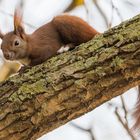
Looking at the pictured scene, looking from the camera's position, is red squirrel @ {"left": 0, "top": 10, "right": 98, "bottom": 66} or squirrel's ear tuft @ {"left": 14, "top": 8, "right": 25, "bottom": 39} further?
red squirrel @ {"left": 0, "top": 10, "right": 98, "bottom": 66}

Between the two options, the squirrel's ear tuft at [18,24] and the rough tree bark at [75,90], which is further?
the squirrel's ear tuft at [18,24]

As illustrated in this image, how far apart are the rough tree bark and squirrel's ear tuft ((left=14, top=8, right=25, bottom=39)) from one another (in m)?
0.72

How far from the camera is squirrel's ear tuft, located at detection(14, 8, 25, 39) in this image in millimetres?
2973

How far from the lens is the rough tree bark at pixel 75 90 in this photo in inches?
90.0

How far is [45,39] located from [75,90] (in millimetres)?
999

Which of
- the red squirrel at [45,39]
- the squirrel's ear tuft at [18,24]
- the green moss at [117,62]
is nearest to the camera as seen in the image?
the green moss at [117,62]

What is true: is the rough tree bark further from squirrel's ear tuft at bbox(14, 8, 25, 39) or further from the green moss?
squirrel's ear tuft at bbox(14, 8, 25, 39)

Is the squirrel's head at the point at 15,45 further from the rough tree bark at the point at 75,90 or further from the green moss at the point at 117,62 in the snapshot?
the green moss at the point at 117,62

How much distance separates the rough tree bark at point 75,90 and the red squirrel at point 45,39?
746 millimetres

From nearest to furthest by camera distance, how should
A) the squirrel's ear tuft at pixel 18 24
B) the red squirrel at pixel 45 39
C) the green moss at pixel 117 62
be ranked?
the green moss at pixel 117 62 < the squirrel's ear tuft at pixel 18 24 < the red squirrel at pixel 45 39

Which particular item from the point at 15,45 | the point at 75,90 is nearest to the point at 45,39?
the point at 15,45

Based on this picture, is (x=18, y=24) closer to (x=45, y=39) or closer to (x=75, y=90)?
(x=45, y=39)

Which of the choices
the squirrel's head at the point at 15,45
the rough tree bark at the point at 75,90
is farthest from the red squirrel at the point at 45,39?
the rough tree bark at the point at 75,90

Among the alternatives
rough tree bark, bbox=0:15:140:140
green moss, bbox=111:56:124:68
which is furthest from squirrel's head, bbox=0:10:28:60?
green moss, bbox=111:56:124:68
